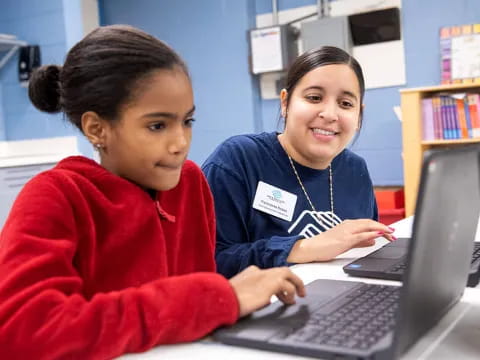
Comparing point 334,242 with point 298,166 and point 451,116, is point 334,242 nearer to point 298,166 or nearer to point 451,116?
point 298,166

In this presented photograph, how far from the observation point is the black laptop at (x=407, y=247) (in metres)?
0.61

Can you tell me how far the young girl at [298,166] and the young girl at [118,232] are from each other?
287 millimetres

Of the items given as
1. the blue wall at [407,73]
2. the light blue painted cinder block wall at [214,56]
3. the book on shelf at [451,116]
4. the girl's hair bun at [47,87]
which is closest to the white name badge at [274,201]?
the girl's hair bun at [47,87]

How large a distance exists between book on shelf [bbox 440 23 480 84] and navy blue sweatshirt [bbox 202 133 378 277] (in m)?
2.16

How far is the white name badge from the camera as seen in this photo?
4.91 feet

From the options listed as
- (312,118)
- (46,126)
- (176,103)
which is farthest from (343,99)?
(46,126)

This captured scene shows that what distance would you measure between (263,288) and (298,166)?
0.84 metres

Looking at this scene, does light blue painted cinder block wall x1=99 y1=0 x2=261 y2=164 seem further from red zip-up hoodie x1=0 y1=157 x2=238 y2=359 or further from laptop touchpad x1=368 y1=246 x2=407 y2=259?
red zip-up hoodie x1=0 y1=157 x2=238 y2=359

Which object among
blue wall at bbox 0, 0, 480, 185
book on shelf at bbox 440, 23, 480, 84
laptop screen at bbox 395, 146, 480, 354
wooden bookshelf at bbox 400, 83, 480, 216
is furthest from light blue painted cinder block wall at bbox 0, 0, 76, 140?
laptop screen at bbox 395, 146, 480, 354

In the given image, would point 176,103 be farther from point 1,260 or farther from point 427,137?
point 427,137

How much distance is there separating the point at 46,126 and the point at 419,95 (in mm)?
2816

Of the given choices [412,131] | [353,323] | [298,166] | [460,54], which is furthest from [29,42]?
[353,323]

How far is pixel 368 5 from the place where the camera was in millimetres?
3879

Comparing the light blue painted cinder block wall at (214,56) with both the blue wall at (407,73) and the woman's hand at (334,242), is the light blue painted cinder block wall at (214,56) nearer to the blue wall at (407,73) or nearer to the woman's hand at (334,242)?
the blue wall at (407,73)
